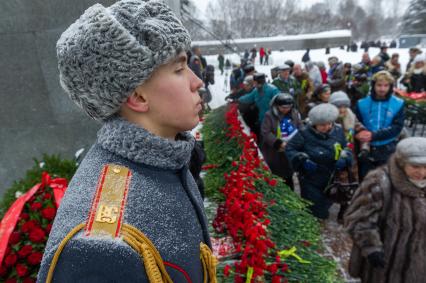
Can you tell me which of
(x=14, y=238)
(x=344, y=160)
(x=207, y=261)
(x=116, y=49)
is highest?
(x=116, y=49)

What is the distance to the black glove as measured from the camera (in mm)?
2457

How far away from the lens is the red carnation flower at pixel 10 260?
6.15 ft

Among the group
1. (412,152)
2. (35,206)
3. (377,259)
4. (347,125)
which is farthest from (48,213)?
(347,125)

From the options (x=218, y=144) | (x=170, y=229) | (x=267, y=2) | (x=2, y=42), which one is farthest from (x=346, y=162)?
(x=267, y=2)

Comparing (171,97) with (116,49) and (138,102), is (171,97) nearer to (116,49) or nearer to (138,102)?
(138,102)

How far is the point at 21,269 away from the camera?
1901 millimetres

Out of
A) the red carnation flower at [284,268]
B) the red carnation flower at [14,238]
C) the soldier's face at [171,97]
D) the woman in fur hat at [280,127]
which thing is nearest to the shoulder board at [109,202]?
the soldier's face at [171,97]

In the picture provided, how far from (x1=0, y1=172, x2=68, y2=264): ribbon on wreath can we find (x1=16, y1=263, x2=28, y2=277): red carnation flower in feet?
0.31

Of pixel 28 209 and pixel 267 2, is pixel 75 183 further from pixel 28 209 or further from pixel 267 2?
pixel 267 2

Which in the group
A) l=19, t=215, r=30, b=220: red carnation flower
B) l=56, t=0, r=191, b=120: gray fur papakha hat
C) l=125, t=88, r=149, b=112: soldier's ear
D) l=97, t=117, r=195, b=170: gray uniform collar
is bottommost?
l=19, t=215, r=30, b=220: red carnation flower

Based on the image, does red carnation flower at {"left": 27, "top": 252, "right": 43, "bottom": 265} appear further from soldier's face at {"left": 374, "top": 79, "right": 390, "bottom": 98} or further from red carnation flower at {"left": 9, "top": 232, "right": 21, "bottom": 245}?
soldier's face at {"left": 374, "top": 79, "right": 390, "bottom": 98}

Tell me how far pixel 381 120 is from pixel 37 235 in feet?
13.3

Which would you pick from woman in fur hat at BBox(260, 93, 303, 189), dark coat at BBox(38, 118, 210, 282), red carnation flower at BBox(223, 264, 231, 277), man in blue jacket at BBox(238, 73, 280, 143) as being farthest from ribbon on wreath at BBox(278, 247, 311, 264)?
man in blue jacket at BBox(238, 73, 280, 143)

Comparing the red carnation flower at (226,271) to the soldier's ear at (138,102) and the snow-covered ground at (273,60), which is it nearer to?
the soldier's ear at (138,102)
